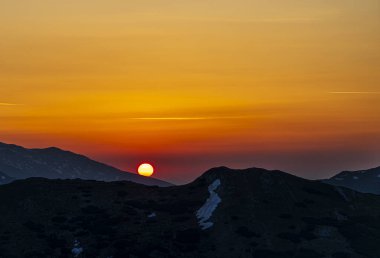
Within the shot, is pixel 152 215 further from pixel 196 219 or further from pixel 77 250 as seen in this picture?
pixel 77 250

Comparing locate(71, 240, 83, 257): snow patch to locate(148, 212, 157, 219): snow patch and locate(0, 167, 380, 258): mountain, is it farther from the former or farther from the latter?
locate(148, 212, 157, 219): snow patch

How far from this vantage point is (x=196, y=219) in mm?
121812

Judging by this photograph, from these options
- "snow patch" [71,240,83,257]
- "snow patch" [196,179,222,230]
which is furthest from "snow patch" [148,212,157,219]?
"snow patch" [71,240,83,257]

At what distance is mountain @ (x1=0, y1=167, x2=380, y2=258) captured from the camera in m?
108

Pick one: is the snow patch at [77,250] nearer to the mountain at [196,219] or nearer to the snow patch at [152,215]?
the mountain at [196,219]

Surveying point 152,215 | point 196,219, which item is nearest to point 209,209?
point 196,219

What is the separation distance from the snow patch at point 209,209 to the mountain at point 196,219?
21cm

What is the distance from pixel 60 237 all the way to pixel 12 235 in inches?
350

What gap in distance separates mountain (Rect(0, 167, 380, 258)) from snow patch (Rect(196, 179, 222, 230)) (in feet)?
0.68

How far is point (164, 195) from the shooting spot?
5576 inches

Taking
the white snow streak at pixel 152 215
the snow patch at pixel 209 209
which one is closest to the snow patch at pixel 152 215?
the white snow streak at pixel 152 215

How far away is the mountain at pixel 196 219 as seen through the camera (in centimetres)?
10819

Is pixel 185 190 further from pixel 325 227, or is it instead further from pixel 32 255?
pixel 32 255

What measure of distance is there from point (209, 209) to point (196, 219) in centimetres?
508
